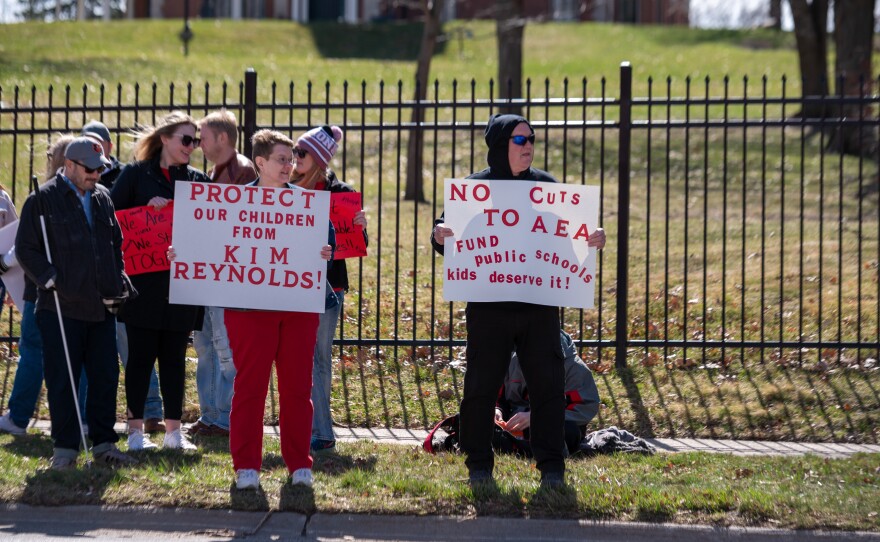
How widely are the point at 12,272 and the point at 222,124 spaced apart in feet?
5.35

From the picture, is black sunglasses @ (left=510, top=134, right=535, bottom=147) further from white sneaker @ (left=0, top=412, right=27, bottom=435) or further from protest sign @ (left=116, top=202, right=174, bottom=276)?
white sneaker @ (left=0, top=412, right=27, bottom=435)

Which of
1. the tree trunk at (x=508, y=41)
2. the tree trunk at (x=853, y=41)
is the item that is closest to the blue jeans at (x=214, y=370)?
the tree trunk at (x=508, y=41)

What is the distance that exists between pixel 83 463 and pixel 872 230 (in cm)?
1065

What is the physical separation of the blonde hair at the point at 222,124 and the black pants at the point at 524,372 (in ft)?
6.13

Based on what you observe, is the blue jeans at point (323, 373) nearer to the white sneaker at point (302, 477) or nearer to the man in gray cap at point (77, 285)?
the white sneaker at point (302, 477)

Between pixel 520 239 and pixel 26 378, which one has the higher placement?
pixel 520 239

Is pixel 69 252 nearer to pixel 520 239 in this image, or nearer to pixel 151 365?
pixel 151 365

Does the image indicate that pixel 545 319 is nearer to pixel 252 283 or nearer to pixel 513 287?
pixel 513 287

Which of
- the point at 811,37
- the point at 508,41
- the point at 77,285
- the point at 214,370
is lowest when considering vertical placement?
the point at 214,370

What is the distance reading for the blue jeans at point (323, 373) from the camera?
21.7 ft

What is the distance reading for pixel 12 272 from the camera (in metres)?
6.93

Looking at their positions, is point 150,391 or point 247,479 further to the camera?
point 150,391

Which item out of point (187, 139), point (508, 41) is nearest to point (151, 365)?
point (187, 139)

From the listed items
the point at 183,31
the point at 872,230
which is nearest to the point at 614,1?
the point at 183,31
